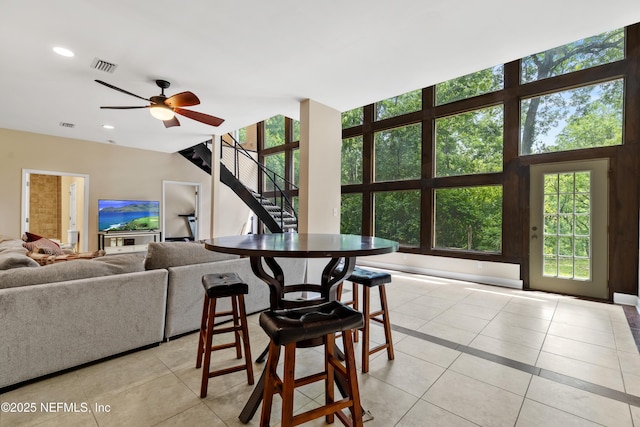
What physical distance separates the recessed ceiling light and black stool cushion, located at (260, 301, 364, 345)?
11.1 ft

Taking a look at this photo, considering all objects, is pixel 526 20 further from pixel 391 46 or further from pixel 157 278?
pixel 157 278

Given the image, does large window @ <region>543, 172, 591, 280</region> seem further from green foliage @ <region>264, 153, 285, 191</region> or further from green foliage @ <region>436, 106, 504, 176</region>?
green foliage @ <region>264, 153, 285, 191</region>

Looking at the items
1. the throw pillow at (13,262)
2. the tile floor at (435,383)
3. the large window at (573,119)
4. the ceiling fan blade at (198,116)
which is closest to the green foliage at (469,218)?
the large window at (573,119)

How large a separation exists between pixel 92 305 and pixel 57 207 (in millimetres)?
8056

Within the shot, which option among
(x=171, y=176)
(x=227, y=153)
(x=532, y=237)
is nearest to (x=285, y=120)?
(x=227, y=153)

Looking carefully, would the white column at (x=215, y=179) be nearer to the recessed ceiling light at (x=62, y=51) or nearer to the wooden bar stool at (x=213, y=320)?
the recessed ceiling light at (x=62, y=51)

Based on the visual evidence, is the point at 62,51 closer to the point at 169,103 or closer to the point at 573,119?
the point at 169,103

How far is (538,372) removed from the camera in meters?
2.09

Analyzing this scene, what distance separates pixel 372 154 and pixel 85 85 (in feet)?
16.5

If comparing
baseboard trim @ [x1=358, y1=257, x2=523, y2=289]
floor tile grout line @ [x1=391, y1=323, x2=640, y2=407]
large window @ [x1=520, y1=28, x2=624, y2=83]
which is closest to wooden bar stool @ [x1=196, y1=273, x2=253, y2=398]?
floor tile grout line @ [x1=391, y1=323, x2=640, y2=407]

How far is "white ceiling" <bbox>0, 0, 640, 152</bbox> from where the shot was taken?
2223 mm

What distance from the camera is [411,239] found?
5.77 meters

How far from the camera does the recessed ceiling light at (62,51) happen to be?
108 inches

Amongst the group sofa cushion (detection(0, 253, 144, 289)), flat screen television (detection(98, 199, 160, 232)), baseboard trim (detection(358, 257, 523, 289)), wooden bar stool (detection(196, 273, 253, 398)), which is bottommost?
baseboard trim (detection(358, 257, 523, 289))
